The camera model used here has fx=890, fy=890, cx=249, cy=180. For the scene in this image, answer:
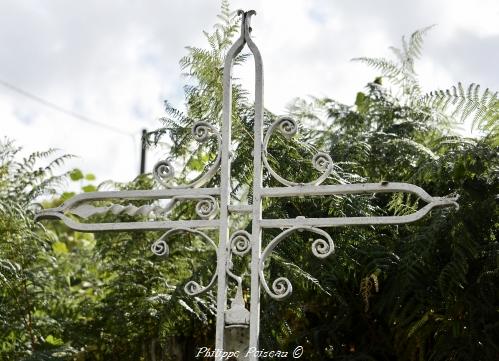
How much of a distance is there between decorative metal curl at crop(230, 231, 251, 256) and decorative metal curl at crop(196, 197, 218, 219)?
4.7 inches

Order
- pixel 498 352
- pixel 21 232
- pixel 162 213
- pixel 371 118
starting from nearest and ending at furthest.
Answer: pixel 162 213 → pixel 498 352 → pixel 21 232 → pixel 371 118

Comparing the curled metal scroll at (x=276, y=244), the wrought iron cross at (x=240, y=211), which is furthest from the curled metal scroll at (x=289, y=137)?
the curled metal scroll at (x=276, y=244)

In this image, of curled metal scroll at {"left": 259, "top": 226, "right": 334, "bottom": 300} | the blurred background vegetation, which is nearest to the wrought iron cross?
curled metal scroll at {"left": 259, "top": 226, "right": 334, "bottom": 300}

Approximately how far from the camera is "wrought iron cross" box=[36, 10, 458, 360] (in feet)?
8.89

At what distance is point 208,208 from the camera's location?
113 inches

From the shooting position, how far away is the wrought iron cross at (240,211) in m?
2.71

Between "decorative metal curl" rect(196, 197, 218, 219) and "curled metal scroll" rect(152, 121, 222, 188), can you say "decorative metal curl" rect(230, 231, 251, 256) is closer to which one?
"decorative metal curl" rect(196, 197, 218, 219)

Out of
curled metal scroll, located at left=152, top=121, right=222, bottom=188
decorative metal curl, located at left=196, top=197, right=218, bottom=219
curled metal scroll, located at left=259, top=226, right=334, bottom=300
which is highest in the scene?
curled metal scroll, located at left=152, top=121, right=222, bottom=188

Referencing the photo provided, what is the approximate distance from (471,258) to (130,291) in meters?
1.62

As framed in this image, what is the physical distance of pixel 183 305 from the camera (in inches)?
142

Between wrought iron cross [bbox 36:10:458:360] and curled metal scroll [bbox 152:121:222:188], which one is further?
curled metal scroll [bbox 152:121:222:188]

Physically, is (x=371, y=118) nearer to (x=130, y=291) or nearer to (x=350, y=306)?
(x=350, y=306)

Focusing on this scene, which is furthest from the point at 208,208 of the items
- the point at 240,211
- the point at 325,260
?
the point at 325,260

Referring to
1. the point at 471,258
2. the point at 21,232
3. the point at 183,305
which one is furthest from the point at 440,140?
the point at 21,232
